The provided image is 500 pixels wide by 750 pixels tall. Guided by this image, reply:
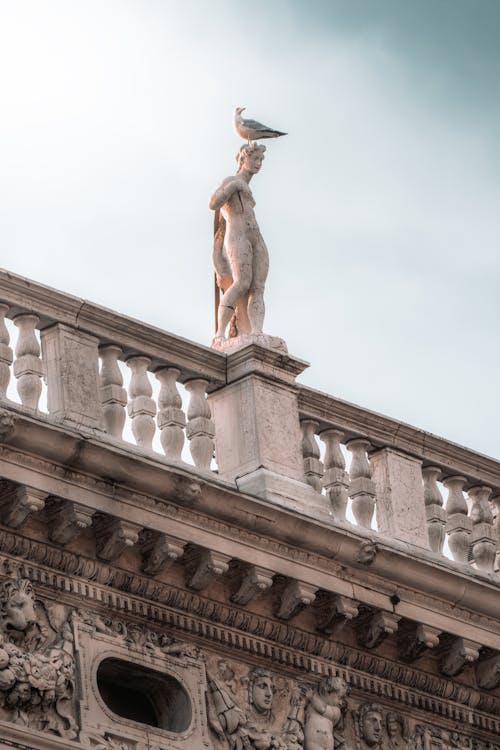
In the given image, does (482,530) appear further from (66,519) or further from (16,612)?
(16,612)

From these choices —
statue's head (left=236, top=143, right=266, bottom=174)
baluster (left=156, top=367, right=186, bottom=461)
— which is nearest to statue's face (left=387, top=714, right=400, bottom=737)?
baluster (left=156, top=367, right=186, bottom=461)

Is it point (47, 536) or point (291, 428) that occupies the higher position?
point (291, 428)

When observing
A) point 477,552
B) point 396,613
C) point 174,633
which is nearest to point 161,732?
point 174,633

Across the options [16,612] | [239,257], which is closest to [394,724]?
[16,612]

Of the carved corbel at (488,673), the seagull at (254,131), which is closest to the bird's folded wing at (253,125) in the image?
the seagull at (254,131)

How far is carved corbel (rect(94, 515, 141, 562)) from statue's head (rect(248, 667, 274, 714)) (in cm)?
140

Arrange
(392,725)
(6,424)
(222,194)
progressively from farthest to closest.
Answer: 1. (222,194)
2. (392,725)
3. (6,424)

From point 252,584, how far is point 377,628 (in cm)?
119

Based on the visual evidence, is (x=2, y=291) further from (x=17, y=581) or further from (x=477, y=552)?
(x=477, y=552)

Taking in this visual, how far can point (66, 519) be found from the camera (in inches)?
709

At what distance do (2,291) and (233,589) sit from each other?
249cm

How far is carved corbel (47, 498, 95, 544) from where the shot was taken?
17969mm

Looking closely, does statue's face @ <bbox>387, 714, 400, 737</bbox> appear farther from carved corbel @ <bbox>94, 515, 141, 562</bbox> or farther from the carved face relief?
carved corbel @ <bbox>94, 515, 141, 562</bbox>

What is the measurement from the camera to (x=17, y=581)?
1784cm
